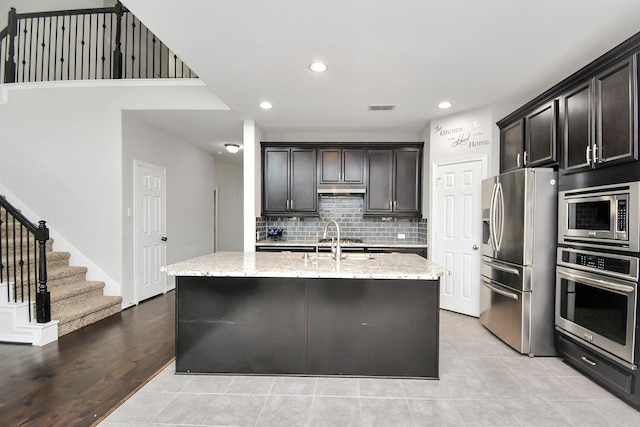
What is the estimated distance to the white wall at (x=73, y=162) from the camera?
4258mm

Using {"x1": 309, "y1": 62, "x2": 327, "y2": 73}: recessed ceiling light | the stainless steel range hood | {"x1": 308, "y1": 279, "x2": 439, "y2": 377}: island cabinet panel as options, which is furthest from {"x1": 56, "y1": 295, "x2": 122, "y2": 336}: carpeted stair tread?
Answer: {"x1": 309, "y1": 62, "x2": 327, "y2": 73}: recessed ceiling light

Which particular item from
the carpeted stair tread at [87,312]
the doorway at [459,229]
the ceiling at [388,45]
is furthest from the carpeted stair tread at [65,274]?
the doorway at [459,229]

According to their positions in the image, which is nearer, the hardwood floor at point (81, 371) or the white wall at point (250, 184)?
the hardwood floor at point (81, 371)

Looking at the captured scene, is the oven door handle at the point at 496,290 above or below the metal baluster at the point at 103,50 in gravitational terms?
below

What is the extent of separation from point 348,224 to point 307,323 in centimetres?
296

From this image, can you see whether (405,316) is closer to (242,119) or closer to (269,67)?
(269,67)

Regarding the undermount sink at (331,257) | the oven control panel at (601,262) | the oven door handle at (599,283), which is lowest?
the oven door handle at (599,283)

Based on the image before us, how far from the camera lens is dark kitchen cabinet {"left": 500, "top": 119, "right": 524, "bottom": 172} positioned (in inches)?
135

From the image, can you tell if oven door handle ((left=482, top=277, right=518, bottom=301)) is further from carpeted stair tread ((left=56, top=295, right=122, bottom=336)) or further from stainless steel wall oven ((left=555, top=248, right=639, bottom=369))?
carpeted stair tread ((left=56, top=295, right=122, bottom=336))

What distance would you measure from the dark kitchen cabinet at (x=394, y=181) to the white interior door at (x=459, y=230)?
1.73 feet

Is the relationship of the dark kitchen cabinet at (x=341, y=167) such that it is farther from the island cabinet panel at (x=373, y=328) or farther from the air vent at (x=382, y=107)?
the island cabinet panel at (x=373, y=328)

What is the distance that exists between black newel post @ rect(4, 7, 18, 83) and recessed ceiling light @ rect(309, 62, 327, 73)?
14.8 ft

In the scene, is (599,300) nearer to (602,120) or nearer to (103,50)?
(602,120)

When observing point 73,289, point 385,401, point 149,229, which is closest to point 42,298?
point 73,289
